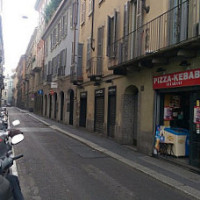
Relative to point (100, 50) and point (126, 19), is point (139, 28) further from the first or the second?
point (100, 50)

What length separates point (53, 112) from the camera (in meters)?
29.4

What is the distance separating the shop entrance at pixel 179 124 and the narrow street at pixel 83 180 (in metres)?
1.78

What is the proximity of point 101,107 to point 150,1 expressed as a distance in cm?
682

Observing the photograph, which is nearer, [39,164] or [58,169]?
[58,169]

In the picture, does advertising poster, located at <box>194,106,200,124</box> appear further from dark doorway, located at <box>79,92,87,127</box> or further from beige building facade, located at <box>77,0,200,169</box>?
dark doorway, located at <box>79,92,87,127</box>

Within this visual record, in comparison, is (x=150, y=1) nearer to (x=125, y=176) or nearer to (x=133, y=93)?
(x=133, y=93)

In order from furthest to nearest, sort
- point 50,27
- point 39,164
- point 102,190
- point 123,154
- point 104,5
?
point 50,27
point 104,5
point 123,154
point 39,164
point 102,190

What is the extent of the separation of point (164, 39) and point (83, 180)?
519 centimetres

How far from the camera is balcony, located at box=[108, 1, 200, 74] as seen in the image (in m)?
8.10

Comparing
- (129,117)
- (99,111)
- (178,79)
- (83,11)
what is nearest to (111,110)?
(129,117)

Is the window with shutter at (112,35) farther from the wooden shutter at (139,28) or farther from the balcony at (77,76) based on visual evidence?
the balcony at (77,76)

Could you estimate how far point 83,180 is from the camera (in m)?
6.73

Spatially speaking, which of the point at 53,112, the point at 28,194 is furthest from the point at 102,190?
the point at 53,112

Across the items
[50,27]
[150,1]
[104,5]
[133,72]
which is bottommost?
[133,72]
